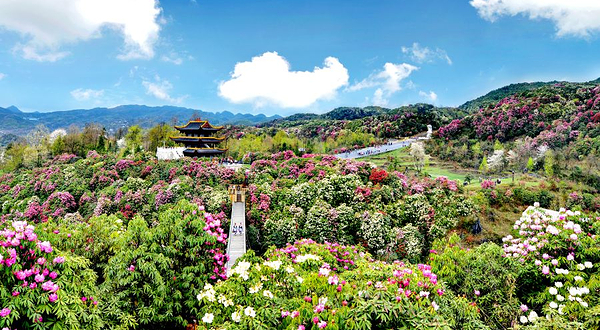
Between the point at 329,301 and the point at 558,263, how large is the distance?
5.78m

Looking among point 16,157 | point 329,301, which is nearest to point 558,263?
point 329,301

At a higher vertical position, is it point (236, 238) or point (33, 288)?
point (33, 288)

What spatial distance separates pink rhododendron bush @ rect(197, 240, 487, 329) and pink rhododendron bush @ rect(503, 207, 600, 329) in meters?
2.50

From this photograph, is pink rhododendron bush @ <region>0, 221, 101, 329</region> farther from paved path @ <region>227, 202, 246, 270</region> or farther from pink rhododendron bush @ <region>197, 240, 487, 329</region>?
paved path @ <region>227, 202, 246, 270</region>

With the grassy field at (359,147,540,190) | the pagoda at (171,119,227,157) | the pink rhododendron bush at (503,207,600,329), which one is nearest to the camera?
the pink rhododendron bush at (503,207,600,329)

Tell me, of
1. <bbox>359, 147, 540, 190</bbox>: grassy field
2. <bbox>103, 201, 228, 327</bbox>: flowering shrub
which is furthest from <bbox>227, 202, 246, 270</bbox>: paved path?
<bbox>359, 147, 540, 190</bbox>: grassy field

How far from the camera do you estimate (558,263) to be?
7.36 metres

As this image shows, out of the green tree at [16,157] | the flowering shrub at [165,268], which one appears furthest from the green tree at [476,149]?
the green tree at [16,157]

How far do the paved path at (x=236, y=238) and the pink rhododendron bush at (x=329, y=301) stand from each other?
477cm

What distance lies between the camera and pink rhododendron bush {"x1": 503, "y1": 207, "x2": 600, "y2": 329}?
6.48 meters

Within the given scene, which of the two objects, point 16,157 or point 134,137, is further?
point 134,137

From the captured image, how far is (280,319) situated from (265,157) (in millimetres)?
22015

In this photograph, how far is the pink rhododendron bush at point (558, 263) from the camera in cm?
648

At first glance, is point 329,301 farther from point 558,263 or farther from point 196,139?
point 196,139
